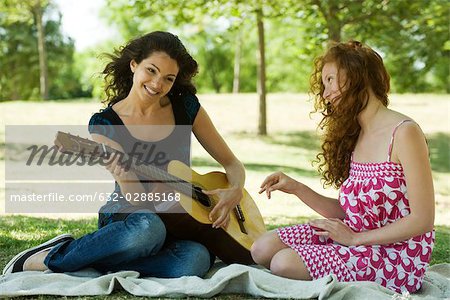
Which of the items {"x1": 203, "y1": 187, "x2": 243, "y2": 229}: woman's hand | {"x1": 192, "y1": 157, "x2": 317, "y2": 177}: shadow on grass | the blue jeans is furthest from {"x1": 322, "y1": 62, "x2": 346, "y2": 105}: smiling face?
{"x1": 192, "y1": 157, "x2": 317, "y2": 177}: shadow on grass

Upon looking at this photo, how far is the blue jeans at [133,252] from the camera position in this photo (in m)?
3.10

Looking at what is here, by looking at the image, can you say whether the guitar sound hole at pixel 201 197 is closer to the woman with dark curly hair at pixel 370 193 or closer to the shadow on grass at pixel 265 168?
the woman with dark curly hair at pixel 370 193

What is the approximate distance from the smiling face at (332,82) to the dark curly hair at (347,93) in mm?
12

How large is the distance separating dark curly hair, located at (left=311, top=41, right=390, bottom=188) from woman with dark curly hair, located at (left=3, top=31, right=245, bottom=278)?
2.09ft

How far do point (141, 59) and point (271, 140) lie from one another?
11490mm

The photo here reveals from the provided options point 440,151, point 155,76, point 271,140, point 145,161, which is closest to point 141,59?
point 155,76

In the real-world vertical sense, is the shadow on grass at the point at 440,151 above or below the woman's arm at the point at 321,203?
below

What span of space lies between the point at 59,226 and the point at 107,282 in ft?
6.61

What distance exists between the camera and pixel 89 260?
315 cm

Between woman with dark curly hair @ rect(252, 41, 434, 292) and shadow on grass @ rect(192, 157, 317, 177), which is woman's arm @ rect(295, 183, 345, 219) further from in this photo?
shadow on grass @ rect(192, 157, 317, 177)

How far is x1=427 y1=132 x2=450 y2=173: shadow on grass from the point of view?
1316 centimetres

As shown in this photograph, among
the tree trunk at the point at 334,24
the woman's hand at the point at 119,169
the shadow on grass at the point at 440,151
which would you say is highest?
the tree trunk at the point at 334,24

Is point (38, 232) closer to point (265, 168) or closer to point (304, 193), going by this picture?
point (304, 193)

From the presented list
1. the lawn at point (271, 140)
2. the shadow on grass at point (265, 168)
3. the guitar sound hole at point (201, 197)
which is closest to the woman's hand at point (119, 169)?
the guitar sound hole at point (201, 197)
